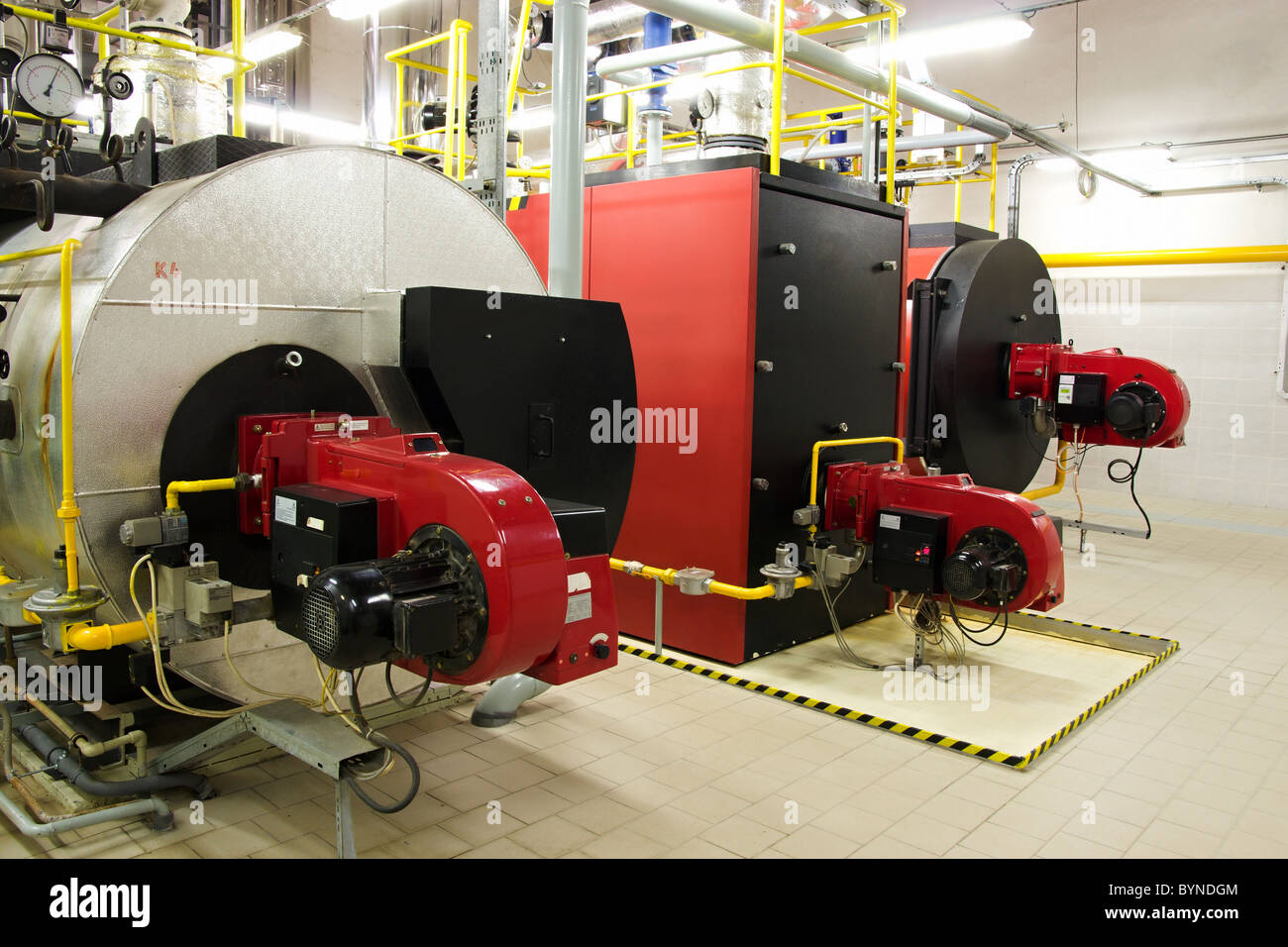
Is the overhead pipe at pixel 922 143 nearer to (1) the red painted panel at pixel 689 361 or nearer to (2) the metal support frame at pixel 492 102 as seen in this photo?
(1) the red painted panel at pixel 689 361

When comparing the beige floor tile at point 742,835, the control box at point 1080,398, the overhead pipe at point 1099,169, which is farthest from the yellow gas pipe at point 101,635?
the overhead pipe at point 1099,169

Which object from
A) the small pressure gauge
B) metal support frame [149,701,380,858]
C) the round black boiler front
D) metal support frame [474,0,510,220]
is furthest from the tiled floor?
the small pressure gauge

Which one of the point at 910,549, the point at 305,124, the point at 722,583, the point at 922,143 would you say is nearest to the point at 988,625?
the point at 910,549

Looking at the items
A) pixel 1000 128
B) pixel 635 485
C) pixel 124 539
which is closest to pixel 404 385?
pixel 124 539

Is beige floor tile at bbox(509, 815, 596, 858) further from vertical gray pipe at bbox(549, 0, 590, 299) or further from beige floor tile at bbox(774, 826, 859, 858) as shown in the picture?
vertical gray pipe at bbox(549, 0, 590, 299)

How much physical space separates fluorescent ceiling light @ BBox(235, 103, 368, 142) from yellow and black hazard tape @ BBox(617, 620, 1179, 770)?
584cm

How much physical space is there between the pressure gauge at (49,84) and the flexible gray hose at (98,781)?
1855 millimetres

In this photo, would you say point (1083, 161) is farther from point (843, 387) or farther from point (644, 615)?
point (644, 615)

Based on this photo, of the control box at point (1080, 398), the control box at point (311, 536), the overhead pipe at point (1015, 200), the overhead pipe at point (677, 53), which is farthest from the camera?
the overhead pipe at point (1015, 200)

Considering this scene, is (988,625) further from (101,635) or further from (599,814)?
(101,635)

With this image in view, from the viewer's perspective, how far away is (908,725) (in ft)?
Answer: 12.1

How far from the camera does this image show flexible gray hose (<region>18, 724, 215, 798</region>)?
2.73 metres

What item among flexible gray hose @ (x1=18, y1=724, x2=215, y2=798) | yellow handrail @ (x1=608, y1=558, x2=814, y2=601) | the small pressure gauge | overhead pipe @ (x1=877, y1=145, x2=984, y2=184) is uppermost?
overhead pipe @ (x1=877, y1=145, x2=984, y2=184)

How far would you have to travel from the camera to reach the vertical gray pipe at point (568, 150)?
3.73 metres
